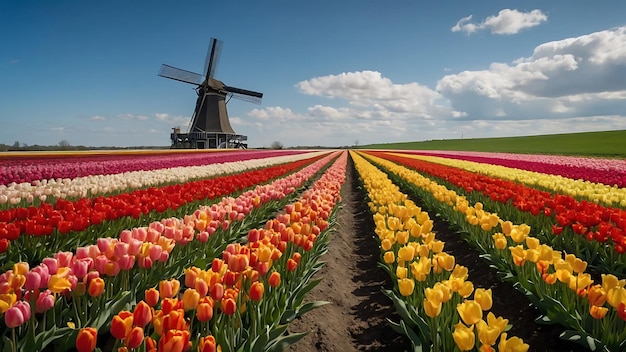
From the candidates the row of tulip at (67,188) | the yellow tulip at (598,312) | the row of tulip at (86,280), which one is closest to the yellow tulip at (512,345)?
the yellow tulip at (598,312)

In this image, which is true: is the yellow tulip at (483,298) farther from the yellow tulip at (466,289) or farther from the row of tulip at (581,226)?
the row of tulip at (581,226)

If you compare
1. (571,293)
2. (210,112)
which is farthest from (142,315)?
(210,112)

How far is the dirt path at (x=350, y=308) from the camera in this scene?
3330mm

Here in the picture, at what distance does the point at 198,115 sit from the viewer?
4344 centimetres

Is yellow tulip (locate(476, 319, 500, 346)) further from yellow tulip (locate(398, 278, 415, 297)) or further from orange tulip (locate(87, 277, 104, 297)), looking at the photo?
orange tulip (locate(87, 277, 104, 297))

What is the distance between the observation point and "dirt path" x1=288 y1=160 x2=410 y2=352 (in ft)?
10.9

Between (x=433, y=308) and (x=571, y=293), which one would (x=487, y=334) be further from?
(x=571, y=293)

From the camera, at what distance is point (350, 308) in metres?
4.19

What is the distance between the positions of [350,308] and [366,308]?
173mm

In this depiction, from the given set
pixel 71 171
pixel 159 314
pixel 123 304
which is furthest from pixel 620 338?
pixel 71 171

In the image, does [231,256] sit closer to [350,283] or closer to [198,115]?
[350,283]

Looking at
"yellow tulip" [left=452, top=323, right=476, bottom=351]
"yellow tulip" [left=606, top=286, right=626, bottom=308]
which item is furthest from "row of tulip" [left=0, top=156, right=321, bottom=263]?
"yellow tulip" [left=606, top=286, right=626, bottom=308]

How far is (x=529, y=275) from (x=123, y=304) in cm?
349

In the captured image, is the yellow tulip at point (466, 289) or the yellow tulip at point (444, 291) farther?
the yellow tulip at point (466, 289)
